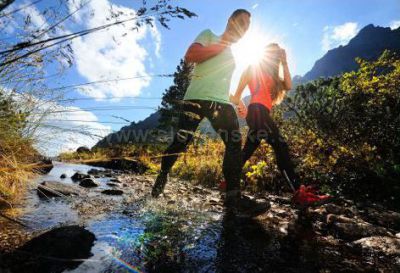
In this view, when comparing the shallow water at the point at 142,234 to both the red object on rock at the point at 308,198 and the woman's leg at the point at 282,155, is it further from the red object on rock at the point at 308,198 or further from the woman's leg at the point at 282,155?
the woman's leg at the point at 282,155

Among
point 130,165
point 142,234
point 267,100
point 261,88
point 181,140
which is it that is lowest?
point 142,234

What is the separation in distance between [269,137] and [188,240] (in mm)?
1886

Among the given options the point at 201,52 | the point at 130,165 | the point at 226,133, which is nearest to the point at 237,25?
the point at 201,52

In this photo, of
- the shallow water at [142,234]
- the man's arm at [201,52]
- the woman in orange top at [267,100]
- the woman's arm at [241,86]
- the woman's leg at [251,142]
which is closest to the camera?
the shallow water at [142,234]

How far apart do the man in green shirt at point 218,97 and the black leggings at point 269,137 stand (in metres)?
0.46

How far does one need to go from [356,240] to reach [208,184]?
13.5 feet

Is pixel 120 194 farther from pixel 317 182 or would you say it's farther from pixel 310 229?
pixel 317 182

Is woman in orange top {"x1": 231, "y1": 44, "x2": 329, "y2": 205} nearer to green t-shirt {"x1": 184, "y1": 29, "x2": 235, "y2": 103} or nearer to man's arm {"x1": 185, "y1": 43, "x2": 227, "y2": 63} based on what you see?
green t-shirt {"x1": 184, "y1": 29, "x2": 235, "y2": 103}

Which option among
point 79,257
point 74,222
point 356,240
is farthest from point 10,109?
point 356,240

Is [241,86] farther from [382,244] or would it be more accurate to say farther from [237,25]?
[382,244]

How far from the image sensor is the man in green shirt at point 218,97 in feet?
9.99

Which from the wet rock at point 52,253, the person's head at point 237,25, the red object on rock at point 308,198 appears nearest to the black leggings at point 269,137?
the red object on rock at point 308,198

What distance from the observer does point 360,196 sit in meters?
4.22

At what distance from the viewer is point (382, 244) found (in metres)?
2.04
